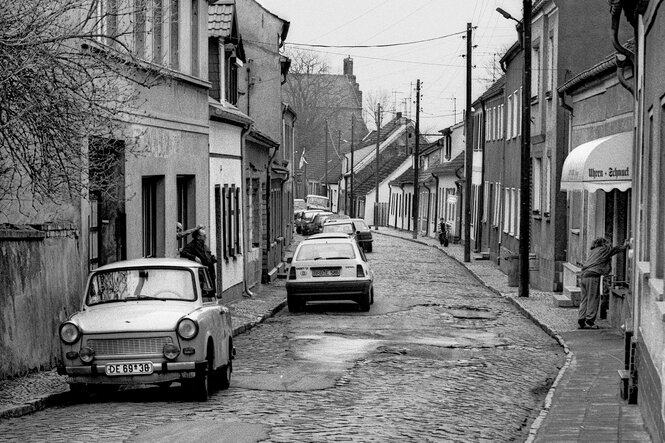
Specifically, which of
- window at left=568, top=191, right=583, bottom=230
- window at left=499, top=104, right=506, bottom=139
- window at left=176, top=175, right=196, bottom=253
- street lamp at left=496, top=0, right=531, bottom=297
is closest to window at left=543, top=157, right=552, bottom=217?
street lamp at left=496, top=0, right=531, bottom=297

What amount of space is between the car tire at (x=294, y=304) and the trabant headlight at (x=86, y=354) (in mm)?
13277

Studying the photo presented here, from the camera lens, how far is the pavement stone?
1104cm

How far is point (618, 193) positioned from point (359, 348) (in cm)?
638

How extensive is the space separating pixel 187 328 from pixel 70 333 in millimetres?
1165

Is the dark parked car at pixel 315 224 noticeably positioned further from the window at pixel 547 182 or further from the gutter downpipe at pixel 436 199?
the window at pixel 547 182

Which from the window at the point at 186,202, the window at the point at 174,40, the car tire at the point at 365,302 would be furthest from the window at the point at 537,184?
the window at the point at 174,40

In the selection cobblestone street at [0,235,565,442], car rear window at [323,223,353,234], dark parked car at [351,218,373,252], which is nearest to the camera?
cobblestone street at [0,235,565,442]

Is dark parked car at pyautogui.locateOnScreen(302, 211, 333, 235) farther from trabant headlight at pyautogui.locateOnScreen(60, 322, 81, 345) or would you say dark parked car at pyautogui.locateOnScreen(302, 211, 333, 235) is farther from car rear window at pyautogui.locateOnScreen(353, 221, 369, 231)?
A: trabant headlight at pyautogui.locateOnScreen(60, 322, 81, 345)

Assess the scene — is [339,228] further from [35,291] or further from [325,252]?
[35,291]

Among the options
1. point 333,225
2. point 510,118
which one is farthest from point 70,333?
point 333,225

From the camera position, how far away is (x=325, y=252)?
2575 centimetres

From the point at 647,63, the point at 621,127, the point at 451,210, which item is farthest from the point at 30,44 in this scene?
the point at 451,210

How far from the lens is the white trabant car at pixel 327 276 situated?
25.3 metres

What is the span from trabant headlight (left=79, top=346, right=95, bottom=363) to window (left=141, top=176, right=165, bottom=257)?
31.7 feet
